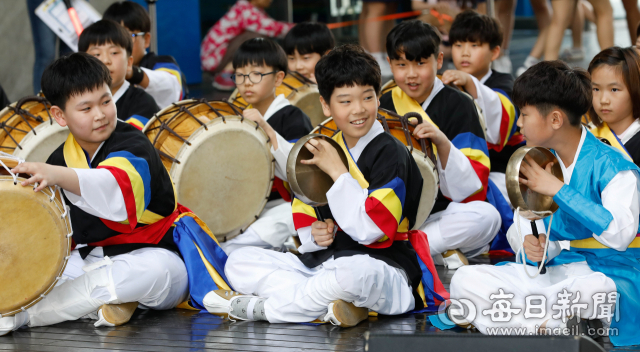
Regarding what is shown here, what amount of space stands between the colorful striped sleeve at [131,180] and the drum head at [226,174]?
528 millimetres

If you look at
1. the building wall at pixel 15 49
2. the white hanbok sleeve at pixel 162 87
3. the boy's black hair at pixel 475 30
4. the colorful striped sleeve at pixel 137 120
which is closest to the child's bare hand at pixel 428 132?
the boy's black hair at pixel 475 30

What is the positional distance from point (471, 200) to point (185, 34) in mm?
4696

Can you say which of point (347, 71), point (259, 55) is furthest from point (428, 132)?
point (259, 55)

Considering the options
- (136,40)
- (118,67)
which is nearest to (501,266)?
(118,67)

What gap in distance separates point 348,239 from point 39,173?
105 cm

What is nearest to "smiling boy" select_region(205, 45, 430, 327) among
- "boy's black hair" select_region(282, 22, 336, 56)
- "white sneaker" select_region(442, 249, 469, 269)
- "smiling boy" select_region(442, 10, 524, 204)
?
"white sneaker" select_region(442, 249, 469, 269)

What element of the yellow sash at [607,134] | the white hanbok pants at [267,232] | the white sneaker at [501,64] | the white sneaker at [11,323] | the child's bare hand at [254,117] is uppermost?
the yellow sash at [607,134]

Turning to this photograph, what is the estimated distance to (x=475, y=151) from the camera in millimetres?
2959

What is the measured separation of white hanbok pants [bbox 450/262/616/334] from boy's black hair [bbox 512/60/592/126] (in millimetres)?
467

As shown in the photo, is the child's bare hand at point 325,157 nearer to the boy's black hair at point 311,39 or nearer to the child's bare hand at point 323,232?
the child's bare hand at point 323,232

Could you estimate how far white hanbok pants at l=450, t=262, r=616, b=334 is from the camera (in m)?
1.95

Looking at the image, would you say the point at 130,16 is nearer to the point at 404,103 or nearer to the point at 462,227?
the point at 404,103

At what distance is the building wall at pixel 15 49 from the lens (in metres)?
5.84

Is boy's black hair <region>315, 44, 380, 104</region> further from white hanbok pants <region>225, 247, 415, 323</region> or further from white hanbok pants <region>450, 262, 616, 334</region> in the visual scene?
white hanbok pants <region>450, 262, 616, 334</region>
